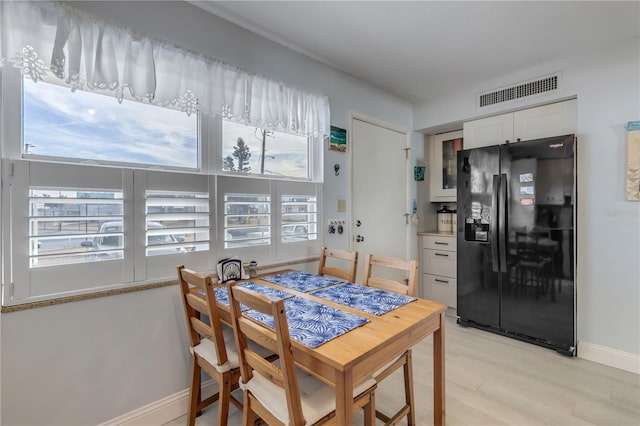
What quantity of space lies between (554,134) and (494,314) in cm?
175

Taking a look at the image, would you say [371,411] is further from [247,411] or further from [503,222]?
[503,222]

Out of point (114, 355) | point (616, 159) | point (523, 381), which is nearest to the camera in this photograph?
point (114, 355)

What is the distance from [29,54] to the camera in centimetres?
134

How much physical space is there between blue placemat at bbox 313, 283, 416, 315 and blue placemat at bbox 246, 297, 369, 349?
0.12 m

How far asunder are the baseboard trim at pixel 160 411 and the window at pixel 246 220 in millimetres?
932

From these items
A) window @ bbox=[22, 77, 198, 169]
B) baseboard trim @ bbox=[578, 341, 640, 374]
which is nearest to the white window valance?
window @ bbox=[22, 77, 198, 169]

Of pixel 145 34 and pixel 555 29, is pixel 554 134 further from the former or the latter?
pixel 145 34

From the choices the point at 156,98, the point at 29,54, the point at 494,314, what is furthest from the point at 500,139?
the point at 29,54

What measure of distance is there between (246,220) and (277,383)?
1230 millimetres

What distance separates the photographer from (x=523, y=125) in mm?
2877

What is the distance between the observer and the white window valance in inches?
52.7

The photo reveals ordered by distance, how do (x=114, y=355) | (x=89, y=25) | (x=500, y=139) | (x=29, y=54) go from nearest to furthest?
(x=29, y=54) < (x=89, y=25) < (x=114, y=355) < (x=500, y=139)

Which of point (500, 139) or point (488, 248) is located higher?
point (500, 139)

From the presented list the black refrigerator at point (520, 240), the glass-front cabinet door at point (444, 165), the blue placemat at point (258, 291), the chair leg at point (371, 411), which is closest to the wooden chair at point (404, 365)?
the chair leg at point (371, 411)
